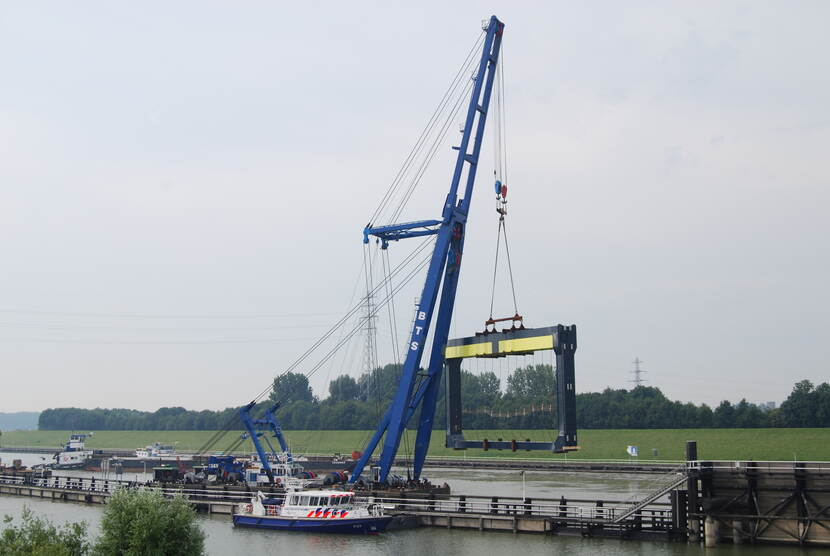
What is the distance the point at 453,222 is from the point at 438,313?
6.23 metres

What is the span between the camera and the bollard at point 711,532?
42.5 m

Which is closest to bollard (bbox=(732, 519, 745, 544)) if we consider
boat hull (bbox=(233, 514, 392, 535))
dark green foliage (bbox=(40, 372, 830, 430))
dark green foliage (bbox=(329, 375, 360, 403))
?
boat hull (bbox=(233, 514, 392, 535))

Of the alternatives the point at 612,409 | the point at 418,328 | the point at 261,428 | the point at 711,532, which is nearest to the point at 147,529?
the point at 711,532

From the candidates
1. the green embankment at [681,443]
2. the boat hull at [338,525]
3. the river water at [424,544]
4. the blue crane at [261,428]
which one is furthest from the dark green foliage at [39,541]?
the green embankment at [681,443]

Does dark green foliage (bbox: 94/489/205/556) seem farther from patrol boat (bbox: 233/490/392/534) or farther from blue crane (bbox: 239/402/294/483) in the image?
blue crane (bbox: 239/402/294/483)

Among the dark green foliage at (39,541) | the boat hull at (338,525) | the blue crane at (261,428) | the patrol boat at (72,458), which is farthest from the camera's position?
the patrol boat at (72,458)

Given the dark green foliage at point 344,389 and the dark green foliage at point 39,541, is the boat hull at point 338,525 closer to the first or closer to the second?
the dark green foliage at point 39,541

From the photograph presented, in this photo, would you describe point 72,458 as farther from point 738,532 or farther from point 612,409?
point 738,532

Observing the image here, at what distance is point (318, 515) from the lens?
165 feet

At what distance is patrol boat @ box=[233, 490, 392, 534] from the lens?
4956 centimetres

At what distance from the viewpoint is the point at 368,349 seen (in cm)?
13238

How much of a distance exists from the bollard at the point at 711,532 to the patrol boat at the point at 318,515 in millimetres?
17395

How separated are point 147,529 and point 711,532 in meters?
26.6

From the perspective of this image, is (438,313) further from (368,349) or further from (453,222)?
(368,349)
